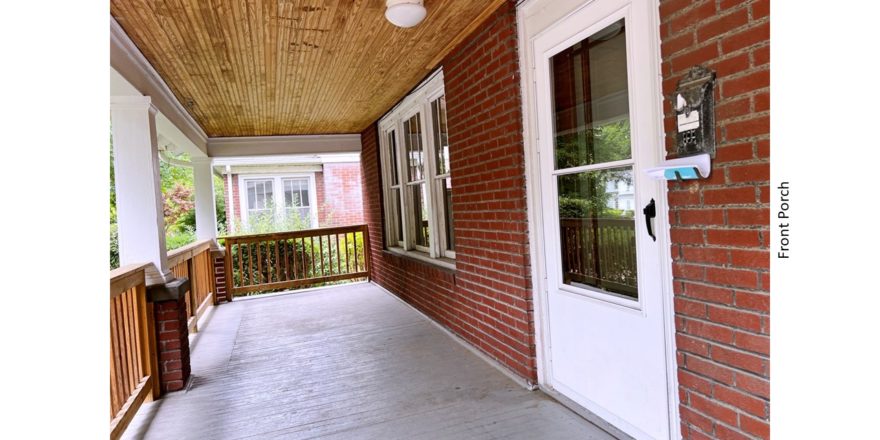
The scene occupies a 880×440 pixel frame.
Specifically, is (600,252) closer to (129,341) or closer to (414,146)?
(129,341)

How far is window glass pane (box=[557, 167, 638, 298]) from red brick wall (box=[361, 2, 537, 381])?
370 millimetres

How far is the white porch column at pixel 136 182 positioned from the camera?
3338 mm

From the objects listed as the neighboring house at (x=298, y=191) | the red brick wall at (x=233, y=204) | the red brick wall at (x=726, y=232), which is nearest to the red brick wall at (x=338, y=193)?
the neighboring house at (x=298, y=191)

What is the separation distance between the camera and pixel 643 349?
6.75ft

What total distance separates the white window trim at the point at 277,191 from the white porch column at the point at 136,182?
826 centimetres

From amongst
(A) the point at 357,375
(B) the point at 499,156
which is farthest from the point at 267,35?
(A) the point at 357,375

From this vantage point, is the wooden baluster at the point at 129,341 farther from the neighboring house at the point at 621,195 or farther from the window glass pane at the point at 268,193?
the window glass pane at the point at 268,193

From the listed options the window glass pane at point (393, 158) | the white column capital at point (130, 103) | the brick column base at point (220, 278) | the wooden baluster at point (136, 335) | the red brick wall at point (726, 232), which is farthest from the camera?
the brick column base at point (220, 278)

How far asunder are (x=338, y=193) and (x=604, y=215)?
10.3 m

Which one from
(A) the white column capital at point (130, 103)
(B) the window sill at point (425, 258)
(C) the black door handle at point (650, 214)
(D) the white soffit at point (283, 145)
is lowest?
(B) the window sill at point (425, 258)

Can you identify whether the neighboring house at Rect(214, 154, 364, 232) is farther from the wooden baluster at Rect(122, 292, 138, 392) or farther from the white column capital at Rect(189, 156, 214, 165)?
the wooden baluster at Rect(122, 292, 138, 392)

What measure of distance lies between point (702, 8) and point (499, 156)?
160 centimetres

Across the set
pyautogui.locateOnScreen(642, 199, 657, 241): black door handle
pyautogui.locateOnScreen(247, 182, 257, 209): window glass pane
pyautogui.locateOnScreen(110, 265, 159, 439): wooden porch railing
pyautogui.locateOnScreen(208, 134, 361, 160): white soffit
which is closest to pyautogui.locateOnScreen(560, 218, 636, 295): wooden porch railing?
pyautogui.locateOnScreen(642, 199, 657, 241): black door handle
